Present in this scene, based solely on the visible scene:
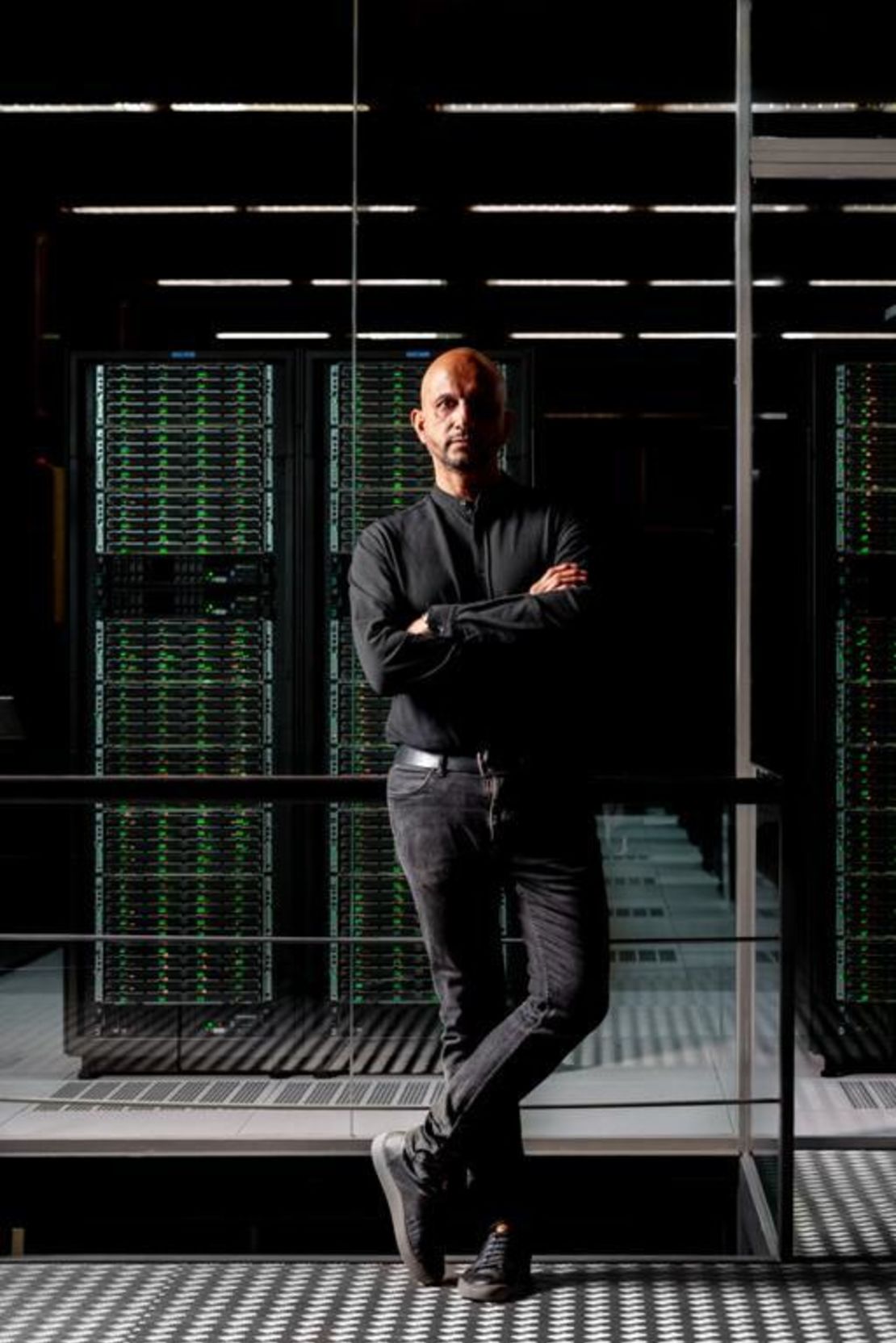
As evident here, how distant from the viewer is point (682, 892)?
24.0ft

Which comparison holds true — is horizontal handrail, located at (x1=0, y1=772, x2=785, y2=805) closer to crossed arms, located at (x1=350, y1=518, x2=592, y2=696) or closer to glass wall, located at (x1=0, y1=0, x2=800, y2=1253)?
crossed arms, located at (x1=350, y1=518, x2=592, y2=696)

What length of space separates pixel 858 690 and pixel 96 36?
3261 millimetres

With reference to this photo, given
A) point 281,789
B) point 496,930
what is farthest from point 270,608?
point 496,930

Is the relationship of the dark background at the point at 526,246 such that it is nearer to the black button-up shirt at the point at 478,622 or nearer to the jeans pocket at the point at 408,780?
the black button-up shirt at the point at 478,622

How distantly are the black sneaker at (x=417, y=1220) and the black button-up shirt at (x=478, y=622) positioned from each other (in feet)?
2.59

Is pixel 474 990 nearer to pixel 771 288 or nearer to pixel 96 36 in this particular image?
pixel 96 36

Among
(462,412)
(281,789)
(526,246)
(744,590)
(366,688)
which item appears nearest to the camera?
(462,412)

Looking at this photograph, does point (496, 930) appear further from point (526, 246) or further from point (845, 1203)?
point (526, 246)

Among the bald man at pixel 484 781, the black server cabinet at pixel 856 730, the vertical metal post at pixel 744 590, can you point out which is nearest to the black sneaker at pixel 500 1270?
the bald man at pixel 484 781

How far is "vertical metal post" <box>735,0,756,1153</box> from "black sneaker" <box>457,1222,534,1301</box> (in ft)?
4.71

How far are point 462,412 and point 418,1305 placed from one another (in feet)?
5.22

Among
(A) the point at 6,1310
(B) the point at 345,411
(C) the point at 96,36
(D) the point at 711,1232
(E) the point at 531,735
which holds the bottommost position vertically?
(D) the point at 711,1232

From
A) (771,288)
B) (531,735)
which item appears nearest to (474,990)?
(531,735)

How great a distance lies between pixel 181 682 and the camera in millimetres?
5074
